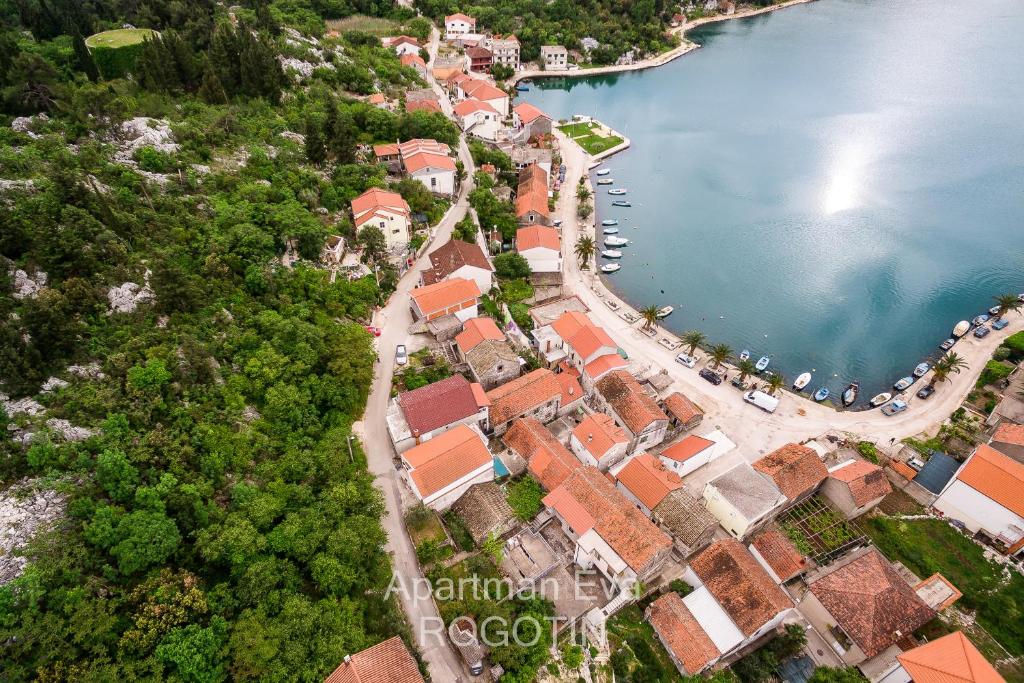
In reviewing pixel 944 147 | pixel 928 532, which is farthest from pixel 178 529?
pixel 944 147

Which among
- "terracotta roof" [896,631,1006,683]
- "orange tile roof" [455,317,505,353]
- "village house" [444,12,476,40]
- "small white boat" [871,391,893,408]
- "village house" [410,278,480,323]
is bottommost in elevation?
"small white boat" [871,391,893,408]

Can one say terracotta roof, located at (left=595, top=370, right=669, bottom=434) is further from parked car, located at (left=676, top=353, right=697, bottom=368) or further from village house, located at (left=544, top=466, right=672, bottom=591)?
parked car, located at (left=676, top=353, right=697, bottom=368)

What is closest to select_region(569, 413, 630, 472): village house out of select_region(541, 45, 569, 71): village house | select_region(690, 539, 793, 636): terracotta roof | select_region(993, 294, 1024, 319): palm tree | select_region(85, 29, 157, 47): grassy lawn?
select_region(690, 539, 793, 636): terracotta roof

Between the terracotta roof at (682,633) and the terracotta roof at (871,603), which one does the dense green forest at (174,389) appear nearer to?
the terracotta roof at (682,633)

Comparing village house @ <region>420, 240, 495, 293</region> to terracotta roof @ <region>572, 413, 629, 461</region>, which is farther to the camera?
village house @ <region>420, 240, 495, 293</region>

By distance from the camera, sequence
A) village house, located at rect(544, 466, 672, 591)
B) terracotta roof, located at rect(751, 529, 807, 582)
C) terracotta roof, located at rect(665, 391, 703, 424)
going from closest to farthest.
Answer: village house, located at rect(544, 466, 672, 591), terracotta roof, located at rect(751, 529, 807, 582), terracotta roof, located at rect(665, 391, 703, 424)

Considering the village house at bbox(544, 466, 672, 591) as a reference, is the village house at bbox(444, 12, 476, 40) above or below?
above

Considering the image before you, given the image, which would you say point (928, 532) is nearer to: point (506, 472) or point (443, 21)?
point (506, 472)
